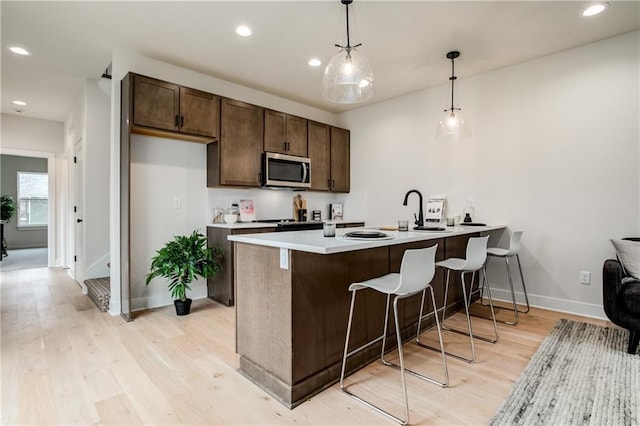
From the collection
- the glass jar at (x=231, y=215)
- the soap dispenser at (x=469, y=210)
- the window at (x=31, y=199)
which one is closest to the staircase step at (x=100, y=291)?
the glass jar at (x=231, y=215)

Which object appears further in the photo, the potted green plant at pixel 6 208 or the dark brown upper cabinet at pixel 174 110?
the potted green plant at pixel 6 208

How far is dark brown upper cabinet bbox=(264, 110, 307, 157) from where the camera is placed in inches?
163

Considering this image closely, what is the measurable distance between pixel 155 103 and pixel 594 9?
3.86 m

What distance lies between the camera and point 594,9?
256 centimetres

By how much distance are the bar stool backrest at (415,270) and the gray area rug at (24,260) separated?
6.83 m

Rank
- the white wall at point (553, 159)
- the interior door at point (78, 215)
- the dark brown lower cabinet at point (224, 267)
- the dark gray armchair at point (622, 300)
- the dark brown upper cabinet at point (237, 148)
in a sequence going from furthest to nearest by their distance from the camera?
1. the interior door at point (78, 215)
2. the dark brown upper cabinet at point (237, 148)
3. the dark brown lower cabinet at point (224, 267)
4. the white wall at point (553, 159)
5. the dark gray armchair at point (622, 300)

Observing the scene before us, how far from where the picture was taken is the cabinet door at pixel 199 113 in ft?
11.1

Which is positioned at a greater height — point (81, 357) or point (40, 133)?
point (40, 133)

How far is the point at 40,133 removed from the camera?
5.64 m

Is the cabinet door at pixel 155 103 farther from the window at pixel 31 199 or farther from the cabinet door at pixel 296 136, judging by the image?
the window at pixel 31 199

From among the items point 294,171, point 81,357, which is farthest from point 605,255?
point 81,357

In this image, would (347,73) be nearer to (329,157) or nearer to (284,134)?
(284,134)

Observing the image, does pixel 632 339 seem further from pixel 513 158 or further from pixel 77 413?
pixel 77 413

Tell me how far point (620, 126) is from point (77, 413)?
15.1ft
